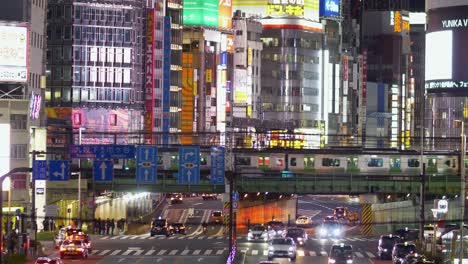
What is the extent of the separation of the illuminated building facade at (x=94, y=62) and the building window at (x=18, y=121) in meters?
47.4

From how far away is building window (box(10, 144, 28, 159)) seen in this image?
99.7 metres

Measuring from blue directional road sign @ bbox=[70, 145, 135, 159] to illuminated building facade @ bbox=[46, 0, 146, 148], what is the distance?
205 ft

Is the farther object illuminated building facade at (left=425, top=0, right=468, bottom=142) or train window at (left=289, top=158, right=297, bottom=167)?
train window at (left=289, top=158, right=297, bottom=167)

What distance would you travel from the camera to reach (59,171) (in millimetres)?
76125

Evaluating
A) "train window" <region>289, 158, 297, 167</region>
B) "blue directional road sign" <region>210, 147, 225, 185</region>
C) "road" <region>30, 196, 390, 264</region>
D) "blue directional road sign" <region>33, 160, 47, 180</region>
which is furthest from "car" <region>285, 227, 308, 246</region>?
"train window" <region>289, 158, 297, 167</region>

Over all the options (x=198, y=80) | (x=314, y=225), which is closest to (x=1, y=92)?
(x=314, y=225)

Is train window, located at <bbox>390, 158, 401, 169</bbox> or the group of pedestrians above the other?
train window, located at <bbox>390, 158, 401, 169</bbox>

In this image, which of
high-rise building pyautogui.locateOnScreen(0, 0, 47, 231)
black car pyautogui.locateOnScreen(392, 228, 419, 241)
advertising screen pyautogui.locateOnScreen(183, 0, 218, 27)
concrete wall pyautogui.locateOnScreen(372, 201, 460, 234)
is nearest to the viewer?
high-rise building pyautogui.locateOnScreen(0, 0, 47, 231)

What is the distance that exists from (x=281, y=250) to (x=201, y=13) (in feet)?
377

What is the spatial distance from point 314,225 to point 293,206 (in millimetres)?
26393

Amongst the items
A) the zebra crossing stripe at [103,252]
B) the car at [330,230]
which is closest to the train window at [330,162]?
the car at [330,230]

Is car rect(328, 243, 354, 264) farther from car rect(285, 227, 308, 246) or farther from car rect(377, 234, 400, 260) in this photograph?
car rect(285, 227, 308, 246)

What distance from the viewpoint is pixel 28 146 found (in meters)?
102

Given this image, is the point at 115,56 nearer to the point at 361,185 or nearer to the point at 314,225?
the point at 314,225
